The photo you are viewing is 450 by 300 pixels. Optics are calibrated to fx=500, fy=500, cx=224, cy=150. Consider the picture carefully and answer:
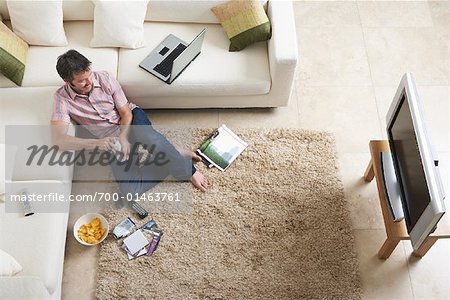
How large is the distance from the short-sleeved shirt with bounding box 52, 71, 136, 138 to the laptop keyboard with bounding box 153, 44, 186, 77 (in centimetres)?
28

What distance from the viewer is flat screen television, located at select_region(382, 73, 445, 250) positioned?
211cm

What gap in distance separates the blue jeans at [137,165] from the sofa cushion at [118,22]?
43 centimetres

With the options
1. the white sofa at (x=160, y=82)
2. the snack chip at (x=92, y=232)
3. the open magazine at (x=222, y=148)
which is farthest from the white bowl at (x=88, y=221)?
the open magazine at (x=222, y=148)

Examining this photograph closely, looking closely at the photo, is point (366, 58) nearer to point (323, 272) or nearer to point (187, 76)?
point (187, 76)

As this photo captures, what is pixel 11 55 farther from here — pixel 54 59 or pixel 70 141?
pixel 70 141

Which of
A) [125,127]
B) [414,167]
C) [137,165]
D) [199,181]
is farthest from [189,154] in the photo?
[414,167]

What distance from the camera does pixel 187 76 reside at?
9.93ft

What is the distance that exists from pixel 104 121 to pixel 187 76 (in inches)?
22.1

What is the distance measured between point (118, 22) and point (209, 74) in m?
0.62

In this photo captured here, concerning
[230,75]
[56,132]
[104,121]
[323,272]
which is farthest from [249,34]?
[323,272]

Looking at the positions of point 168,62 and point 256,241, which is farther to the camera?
point 168,62

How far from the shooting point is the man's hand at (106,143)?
2.85m

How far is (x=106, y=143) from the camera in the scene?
2857 mm

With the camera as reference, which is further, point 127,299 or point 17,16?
point 17,16
